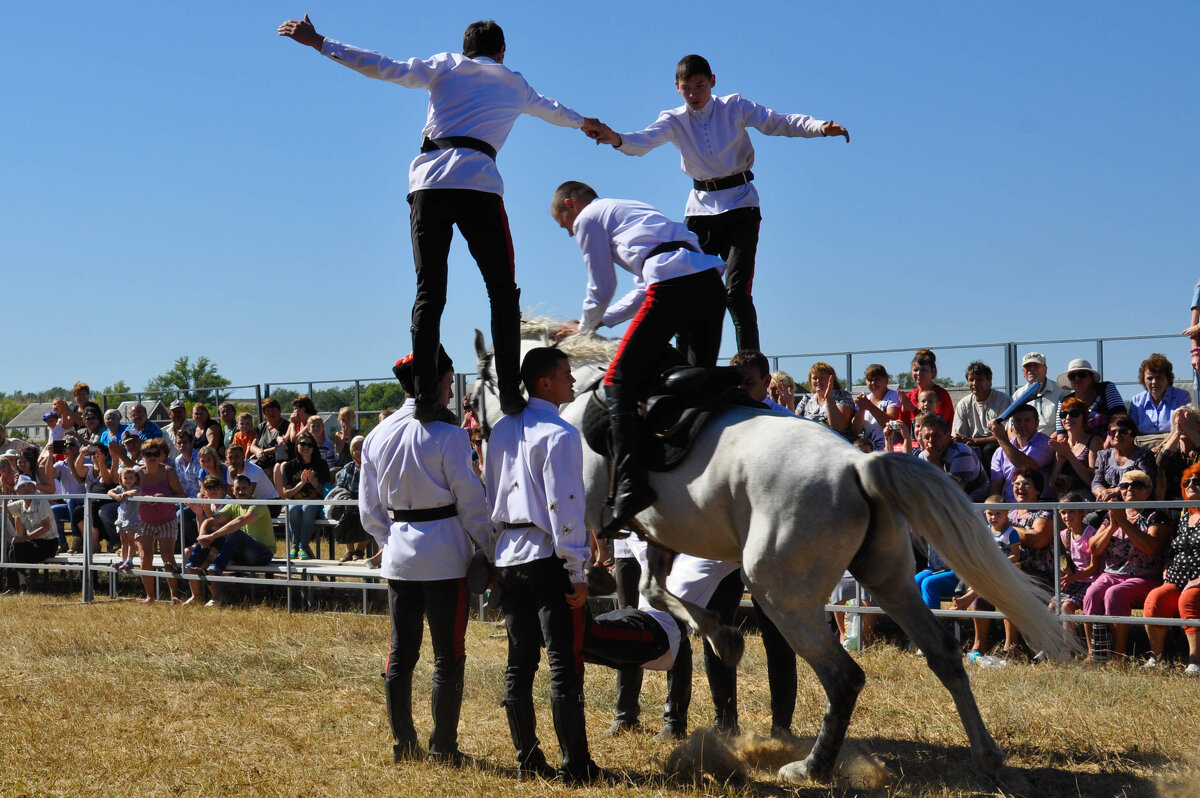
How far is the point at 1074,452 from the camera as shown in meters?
8.96

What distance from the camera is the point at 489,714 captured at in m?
6.89

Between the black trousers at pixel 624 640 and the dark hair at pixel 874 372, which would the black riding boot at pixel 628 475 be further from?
the dark hair at pixel 874 372

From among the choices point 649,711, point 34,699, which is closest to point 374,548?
point 34,699

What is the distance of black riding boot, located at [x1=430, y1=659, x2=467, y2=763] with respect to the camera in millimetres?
5562

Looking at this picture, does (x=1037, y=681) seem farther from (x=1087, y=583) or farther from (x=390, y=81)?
(x=390, y=81)

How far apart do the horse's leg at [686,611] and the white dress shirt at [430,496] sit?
3.52ft

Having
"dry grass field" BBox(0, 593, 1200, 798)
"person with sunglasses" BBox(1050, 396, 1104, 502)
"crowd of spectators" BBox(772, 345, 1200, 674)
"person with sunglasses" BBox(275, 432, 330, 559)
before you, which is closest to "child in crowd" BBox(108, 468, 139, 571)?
"person with sunglasses" BBox(275, 432, 330, 559)

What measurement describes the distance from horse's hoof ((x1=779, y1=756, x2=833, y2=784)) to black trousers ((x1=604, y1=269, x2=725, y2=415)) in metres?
1.85

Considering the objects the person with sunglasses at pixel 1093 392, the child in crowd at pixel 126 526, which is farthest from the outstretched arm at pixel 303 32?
the child in crowd at pixel 126 526

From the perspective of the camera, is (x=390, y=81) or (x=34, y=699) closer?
(x=390, y=81)

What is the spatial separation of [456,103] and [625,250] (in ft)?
3.79

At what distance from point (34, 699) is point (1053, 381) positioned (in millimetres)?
8489

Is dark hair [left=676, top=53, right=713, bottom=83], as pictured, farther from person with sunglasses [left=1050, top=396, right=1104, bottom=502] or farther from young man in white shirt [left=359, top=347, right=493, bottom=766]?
person with sunglasses [left=1050, top=396, right=1104, bottom=502]

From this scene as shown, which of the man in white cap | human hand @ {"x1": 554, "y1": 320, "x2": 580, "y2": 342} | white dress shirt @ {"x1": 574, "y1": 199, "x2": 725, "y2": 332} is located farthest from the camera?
the man in white cap
